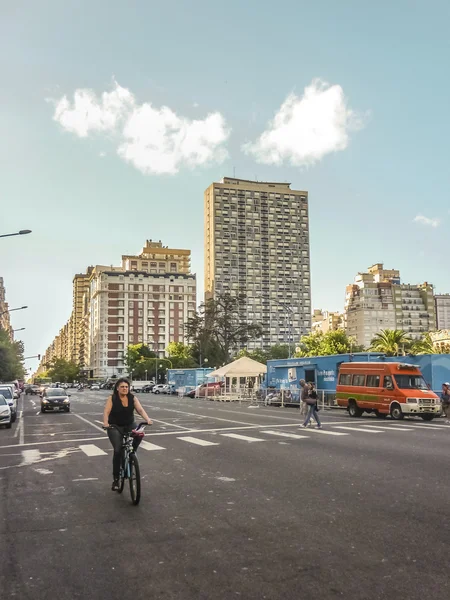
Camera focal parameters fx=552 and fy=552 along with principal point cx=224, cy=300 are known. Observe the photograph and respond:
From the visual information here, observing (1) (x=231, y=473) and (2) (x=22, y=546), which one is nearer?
(2) (x=22, y=546)

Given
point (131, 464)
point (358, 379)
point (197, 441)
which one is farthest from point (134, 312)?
point (131, 464)

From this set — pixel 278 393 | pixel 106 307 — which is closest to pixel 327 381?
pixel 278 393

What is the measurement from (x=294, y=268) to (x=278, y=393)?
5562 inches

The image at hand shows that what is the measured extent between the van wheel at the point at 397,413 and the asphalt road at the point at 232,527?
11.7m

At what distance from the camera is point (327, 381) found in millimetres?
35188

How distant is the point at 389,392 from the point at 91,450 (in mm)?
15098

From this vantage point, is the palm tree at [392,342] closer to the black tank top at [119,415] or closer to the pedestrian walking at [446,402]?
the pedestrian walking at [446,402]


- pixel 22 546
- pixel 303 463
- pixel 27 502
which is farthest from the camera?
pixel 303 463

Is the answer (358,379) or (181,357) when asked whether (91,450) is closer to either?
(358,379)

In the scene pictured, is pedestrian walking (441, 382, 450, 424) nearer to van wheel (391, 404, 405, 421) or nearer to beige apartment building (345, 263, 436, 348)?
van wheel (391, 404, 405, 421)

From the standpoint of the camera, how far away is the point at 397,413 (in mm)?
24531

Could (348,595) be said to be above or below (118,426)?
below

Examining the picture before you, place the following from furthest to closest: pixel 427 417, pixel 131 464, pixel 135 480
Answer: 1. pixel 427 417
2. pixel 131 464
3. pixel 135 480

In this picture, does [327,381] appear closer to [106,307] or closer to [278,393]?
[278,393]
